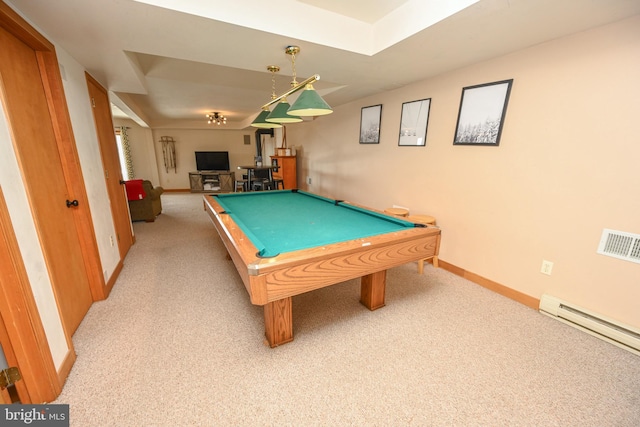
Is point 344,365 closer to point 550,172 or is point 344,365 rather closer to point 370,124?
point 550,172

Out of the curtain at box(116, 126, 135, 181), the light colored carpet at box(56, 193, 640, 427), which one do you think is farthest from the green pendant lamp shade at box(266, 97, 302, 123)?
the curtain at box(116, 126, 135, 181)

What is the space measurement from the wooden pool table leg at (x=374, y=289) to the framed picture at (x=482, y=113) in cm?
159

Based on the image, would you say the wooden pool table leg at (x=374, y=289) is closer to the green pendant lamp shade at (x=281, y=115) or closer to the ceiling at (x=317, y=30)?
the green pendant lamp shade at (x=281, y=115)

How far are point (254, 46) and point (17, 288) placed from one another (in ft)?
6.74

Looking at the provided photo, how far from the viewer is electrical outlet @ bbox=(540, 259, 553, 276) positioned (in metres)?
2.00

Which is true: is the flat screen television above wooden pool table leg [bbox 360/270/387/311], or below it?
above

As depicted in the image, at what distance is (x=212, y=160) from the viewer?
8.59 m

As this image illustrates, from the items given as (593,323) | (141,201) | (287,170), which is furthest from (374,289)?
(141,201)

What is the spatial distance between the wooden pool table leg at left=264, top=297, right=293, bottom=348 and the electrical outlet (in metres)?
2.10

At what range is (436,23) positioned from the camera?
5.25 ft

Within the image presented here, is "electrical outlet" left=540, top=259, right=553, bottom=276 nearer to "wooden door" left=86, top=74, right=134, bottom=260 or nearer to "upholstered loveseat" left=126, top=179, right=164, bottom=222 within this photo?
"wooden door" left=86, top=74, right=134, bottom=260

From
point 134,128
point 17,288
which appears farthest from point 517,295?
point 134,128

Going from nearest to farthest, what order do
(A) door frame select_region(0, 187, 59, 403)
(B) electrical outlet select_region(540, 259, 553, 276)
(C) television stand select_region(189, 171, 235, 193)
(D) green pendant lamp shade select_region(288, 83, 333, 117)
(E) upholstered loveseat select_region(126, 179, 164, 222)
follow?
(A) door frame select_region(0, 187, 59, 403)
(D) green pendant lamp shade select_region(288, 83, 333, 117)
(B) electrical outlet select_region(540, 259, 553, 276)
(E) upholstered loveseat select_region(126, 179, 164, 222)
(C) television stand select_region(189, 171, 235, 193)

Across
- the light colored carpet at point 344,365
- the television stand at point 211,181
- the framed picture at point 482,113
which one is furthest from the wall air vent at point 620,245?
the television stand at point 211,181
